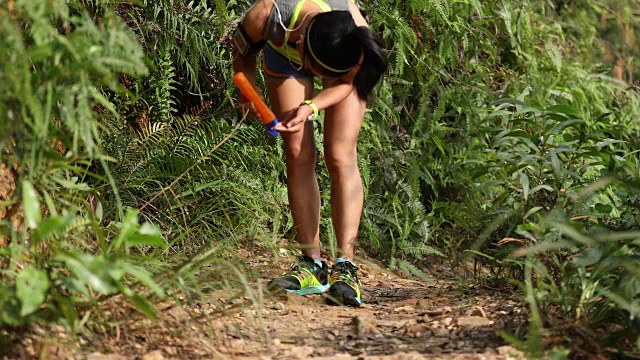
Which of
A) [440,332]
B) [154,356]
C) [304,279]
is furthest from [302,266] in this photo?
[154,356]

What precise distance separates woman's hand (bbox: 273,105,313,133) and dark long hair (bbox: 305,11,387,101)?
0.56 feet

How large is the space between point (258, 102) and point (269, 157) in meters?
1.22

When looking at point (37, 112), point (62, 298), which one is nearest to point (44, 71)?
point (37, 112)

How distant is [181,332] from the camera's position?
7.78 feet

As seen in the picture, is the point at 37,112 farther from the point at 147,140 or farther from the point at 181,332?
the point at 147,140

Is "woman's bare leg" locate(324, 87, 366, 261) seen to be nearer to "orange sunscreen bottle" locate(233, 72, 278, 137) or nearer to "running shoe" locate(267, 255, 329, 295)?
"running shoe" locate(267, 255, 329, 295)

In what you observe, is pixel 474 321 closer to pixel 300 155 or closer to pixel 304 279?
pixel 304 279

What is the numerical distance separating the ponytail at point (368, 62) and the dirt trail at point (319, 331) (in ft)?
2.91

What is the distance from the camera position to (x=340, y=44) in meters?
3.26

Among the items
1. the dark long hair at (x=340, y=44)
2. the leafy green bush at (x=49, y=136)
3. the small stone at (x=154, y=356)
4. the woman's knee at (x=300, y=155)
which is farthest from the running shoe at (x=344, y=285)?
the leafy green bush at (x=49, y=136)

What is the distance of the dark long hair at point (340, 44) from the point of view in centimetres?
325

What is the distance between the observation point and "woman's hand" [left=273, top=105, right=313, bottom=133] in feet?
11.0

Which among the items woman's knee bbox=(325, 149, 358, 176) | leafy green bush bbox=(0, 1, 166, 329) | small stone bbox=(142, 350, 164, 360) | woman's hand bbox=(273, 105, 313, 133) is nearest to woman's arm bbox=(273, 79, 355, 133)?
woman's hand bbox=(273, 105, 313, 133)

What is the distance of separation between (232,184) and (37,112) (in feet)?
7.36
